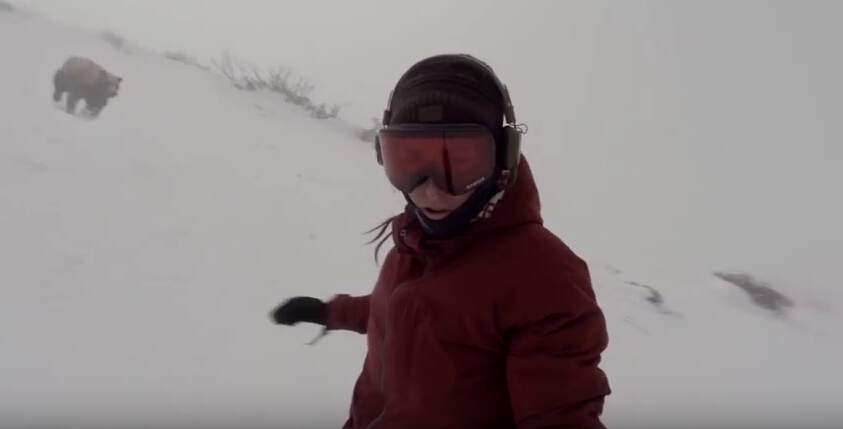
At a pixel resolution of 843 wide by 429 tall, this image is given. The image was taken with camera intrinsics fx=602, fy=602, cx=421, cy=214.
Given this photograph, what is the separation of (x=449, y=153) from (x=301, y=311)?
479 millimetres

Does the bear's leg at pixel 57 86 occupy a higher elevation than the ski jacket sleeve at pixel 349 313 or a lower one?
higher

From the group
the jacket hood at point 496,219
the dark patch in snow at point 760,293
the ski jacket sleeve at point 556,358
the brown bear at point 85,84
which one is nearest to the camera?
the ski jacket sleeve at point 556,358

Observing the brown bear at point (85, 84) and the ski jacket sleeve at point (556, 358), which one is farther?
the brown bear at point (85, 84)

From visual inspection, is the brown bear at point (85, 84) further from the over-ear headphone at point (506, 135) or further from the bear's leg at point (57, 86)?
the over-ear headphone at point (506, 135)

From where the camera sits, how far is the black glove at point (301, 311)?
1033 millimetres

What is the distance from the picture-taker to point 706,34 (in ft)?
13.7

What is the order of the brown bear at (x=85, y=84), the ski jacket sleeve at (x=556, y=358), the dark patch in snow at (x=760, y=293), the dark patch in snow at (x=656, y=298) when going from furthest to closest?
the brown bear at (x=85, y=84) < the dark patch in snow at (x=760, y=293) < the dark patch in snow at (x=656, y=298) < the ski jacket sleeve at (x=556, y=358)

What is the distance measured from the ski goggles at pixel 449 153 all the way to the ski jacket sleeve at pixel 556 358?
148mm

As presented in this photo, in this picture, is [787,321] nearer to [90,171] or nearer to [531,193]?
[531,193]

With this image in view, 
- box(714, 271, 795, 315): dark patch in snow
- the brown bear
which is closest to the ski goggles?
box(714, 271, 795, 315): dark patch in snow

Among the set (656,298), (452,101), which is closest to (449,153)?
(452,101)

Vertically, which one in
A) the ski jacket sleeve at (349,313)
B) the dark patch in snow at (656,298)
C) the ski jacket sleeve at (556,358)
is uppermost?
the dark patch in snow at (656,298)

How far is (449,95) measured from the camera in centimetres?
70

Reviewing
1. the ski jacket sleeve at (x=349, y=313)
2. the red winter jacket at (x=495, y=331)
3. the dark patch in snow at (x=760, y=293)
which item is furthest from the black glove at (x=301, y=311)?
the dark patch in snow at (x=760, y=293)
